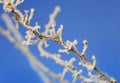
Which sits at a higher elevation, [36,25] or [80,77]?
[36,25]

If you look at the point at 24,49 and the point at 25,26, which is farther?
the point at 25,26

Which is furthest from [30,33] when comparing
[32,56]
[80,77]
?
[32,56]

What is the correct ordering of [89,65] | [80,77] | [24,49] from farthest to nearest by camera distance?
[89,65], [80,77], [24,49]

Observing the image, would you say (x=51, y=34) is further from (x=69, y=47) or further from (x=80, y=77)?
(x=80, y=77)


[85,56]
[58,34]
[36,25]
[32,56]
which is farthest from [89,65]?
[32,56]

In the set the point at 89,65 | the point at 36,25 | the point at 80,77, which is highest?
the point at 36,25

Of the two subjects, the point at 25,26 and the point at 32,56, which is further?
the point at 25,26

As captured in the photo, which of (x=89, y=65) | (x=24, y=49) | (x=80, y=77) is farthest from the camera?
(x=89, y=65)

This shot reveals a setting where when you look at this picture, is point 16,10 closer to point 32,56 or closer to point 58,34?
point 58,34

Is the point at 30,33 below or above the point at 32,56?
above
